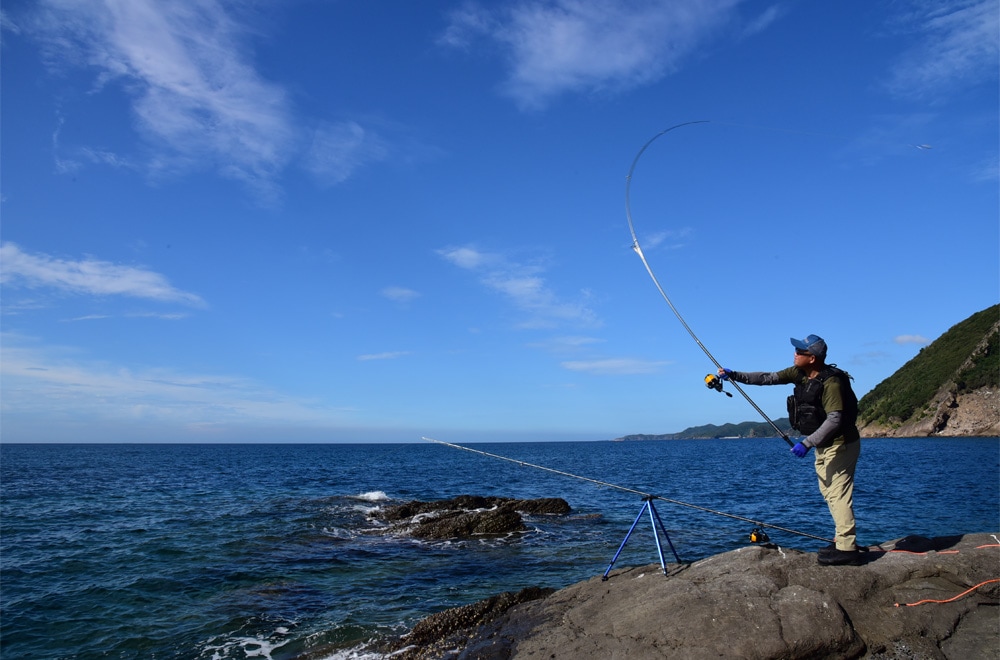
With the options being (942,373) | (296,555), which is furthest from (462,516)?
(942,373)

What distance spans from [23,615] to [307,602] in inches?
A: 243

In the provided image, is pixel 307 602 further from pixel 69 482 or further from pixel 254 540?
pixel 69 482

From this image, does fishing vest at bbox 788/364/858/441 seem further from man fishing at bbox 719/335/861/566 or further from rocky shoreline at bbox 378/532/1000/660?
rocky shoreline at bbox 378/532/1000/660

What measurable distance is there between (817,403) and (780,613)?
267 centimetres

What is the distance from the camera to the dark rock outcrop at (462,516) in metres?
21.3

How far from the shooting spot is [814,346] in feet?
26.0

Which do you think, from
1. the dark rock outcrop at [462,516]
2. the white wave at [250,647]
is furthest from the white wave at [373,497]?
the white wave at [250,647]

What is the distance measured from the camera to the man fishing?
760cm

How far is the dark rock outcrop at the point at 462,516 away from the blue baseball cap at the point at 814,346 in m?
15.4

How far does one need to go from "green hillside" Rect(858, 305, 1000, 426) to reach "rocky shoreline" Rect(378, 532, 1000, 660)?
107 m

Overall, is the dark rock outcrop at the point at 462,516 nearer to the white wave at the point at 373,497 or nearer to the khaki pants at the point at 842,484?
the white wave at the point at 373,497

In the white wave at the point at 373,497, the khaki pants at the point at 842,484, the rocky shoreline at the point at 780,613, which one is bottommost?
the white wave at the point at 373,497

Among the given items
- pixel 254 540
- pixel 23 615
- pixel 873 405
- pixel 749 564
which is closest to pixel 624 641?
pixel 749 564

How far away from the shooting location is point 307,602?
43.7ft
